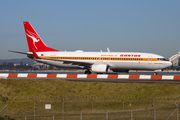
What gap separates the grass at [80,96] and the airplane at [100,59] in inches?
681

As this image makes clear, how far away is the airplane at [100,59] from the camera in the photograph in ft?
146

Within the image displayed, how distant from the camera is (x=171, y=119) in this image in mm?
16766

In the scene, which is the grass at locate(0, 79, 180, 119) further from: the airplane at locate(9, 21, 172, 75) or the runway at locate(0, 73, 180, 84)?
the airplane at locate(9, 21, 172, 75)

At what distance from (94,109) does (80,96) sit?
5.04 m

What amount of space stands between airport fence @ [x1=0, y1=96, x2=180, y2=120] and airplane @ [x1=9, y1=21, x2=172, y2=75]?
2206 cm

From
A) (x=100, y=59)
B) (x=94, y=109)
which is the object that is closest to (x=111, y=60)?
(x=100, y=59)

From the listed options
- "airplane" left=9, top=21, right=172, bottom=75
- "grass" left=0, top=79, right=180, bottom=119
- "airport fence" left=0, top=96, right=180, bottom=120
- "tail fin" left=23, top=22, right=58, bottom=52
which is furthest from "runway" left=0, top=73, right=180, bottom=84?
"tail fin" left=23, top=22, right=58, bottom=52

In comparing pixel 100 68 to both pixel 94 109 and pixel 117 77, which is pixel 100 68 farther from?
pixel 94 109

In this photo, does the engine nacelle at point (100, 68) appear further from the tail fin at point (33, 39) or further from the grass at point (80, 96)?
the grass at point (80, 96)

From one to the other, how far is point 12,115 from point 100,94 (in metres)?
8.82

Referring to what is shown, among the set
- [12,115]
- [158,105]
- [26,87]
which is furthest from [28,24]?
[158,105]

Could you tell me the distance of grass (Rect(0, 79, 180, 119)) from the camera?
19562 mm

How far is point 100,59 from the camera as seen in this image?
46000mm

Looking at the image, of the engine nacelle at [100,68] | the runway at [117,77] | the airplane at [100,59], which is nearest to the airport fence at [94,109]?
the runway at [117,77]
